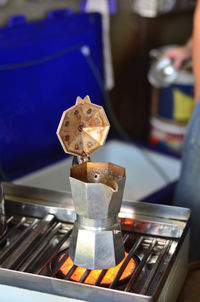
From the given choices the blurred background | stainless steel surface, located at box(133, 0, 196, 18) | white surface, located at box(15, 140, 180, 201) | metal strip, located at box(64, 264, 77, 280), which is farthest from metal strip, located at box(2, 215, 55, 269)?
stainless steel surface, located at box(133, 0, 196, 18)

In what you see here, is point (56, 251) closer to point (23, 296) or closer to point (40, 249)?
point (40, 249)

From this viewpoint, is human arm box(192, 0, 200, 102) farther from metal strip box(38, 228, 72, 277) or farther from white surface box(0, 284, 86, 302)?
white surface box(0, 284, 86, 302)

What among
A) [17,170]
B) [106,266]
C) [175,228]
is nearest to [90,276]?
[106,266]

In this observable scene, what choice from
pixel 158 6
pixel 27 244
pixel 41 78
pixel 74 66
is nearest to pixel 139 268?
pixel 27 244

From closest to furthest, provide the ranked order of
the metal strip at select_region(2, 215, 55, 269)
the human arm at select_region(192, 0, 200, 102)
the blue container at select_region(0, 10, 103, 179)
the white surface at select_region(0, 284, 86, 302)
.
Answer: the white surface at select_region(0, 284, 86, 302) < the metal strip at select_region(2, 215, 55, 269) < the human arm at select_region(192, 0, 200, 102) < the blue container at select_region(0, 10, 103, 179)

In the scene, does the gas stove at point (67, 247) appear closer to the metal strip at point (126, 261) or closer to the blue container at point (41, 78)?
the metal strip at point (126, 261)

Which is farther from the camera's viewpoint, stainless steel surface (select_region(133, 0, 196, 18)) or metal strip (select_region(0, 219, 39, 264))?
stainless steel surface (select_region(133, 0, 196, 18))
